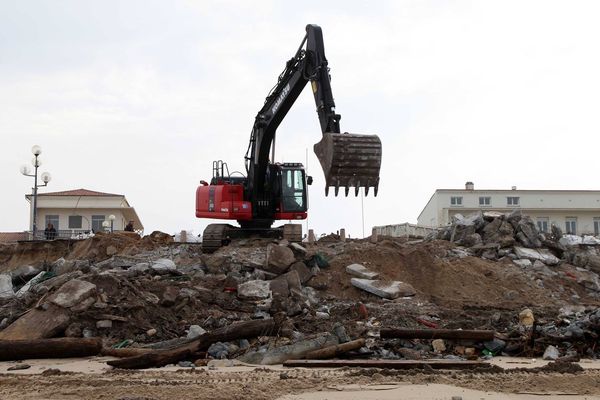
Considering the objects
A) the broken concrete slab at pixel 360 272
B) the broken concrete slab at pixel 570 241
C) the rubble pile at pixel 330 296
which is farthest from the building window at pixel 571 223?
the broken concrete slab at pixel 360 272

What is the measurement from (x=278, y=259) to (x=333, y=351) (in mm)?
5491

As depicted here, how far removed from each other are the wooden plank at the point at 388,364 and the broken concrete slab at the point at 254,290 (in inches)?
157

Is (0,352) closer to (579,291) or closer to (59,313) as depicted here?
(59,313)

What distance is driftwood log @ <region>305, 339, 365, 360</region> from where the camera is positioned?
32.4ft

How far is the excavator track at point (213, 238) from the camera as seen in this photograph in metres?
19.2

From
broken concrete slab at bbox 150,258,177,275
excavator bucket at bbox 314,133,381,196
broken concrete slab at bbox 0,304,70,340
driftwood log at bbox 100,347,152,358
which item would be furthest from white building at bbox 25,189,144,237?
driftwood log at bbox 100,347,152,358

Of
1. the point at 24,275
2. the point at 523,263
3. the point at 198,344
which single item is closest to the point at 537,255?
the point at 523,263

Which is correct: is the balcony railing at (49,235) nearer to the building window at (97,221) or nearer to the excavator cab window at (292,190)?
the building window at (97,221)

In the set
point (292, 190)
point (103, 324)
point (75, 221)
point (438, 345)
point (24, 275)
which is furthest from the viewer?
point (75, 221)

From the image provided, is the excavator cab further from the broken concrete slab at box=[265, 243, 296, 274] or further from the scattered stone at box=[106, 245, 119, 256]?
the scattered stone at box=[106, 245, 119, 256]

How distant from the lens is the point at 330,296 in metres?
14.8

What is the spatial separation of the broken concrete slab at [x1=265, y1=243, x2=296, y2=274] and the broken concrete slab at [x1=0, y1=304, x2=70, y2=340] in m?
4.90

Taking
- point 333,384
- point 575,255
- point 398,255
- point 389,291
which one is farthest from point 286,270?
point 575,255

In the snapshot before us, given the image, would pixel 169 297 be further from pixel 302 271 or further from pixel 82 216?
pixel 82 216
